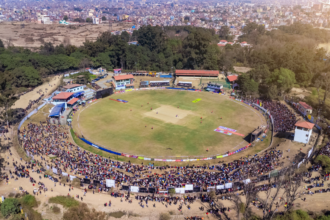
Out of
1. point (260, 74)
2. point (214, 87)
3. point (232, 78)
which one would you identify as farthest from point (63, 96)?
point (260, 74)

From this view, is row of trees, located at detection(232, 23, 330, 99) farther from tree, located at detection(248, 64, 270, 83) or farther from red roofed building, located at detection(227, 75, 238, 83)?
red roofed building, located at detection(227, 75, 238, 83)

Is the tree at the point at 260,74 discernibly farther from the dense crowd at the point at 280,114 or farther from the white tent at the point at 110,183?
the white tent at the point at 110,183

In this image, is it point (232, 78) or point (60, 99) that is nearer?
point (60, 99)

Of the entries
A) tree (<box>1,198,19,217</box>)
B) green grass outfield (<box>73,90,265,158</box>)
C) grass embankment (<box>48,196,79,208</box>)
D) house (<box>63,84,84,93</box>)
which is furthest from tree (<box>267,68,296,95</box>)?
tree (<box>1,198,19,217</box>)

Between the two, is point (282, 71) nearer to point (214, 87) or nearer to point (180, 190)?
point (214, 87)

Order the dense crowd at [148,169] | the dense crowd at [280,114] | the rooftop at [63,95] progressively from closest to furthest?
the dense crowd at [148,169]
the dense crowd at [280,114]
the rooftop at [63,95]

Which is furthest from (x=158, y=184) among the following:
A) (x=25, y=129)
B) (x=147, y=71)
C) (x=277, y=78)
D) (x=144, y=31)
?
(x=144, y=31)

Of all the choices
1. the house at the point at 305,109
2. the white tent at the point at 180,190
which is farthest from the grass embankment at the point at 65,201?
the house at the point at 305,109

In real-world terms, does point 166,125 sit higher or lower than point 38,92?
lower
